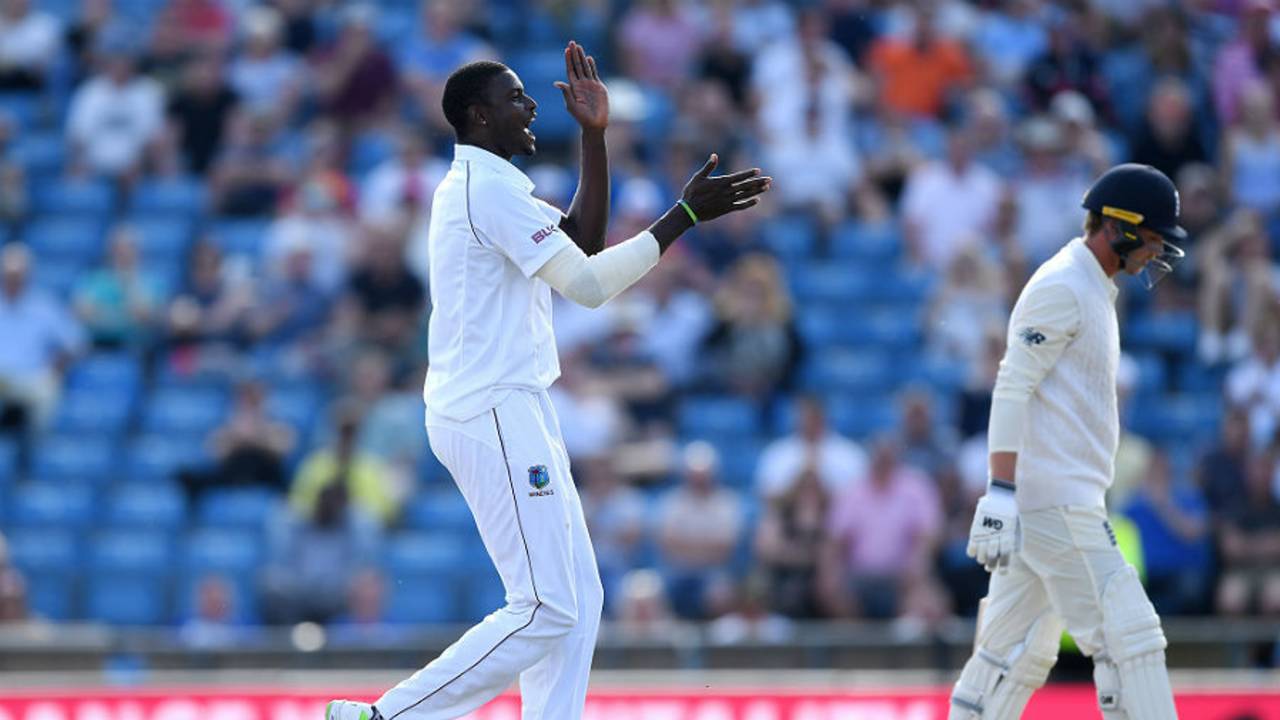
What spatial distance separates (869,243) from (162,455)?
4.81m

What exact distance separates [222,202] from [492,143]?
8.85 metres

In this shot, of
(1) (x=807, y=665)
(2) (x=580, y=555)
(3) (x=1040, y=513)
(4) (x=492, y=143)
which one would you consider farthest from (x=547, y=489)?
(1) (x=807, y=665)

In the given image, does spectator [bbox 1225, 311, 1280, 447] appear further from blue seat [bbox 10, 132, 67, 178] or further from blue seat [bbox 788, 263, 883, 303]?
blue seat [bbox 10, 132, 67, 178]

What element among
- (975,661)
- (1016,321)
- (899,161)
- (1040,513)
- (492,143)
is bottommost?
(975,661)

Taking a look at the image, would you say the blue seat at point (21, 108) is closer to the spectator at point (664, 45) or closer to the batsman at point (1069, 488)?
the spectator at point (664, 45)

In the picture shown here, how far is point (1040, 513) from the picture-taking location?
288 inches

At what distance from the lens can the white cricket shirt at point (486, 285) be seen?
21.8 ft

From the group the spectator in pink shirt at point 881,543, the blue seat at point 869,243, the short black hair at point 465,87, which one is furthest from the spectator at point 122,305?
the short black hair at point 465,87

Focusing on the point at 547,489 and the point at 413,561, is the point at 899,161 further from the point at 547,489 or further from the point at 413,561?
the point at 547,489

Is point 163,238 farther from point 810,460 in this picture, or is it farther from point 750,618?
point 750,618

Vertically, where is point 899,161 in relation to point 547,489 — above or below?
above

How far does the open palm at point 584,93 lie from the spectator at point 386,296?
7149 mm

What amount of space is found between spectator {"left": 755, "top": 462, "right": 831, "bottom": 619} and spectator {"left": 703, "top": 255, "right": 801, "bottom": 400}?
1223 mm

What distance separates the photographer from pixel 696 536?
12336mm
